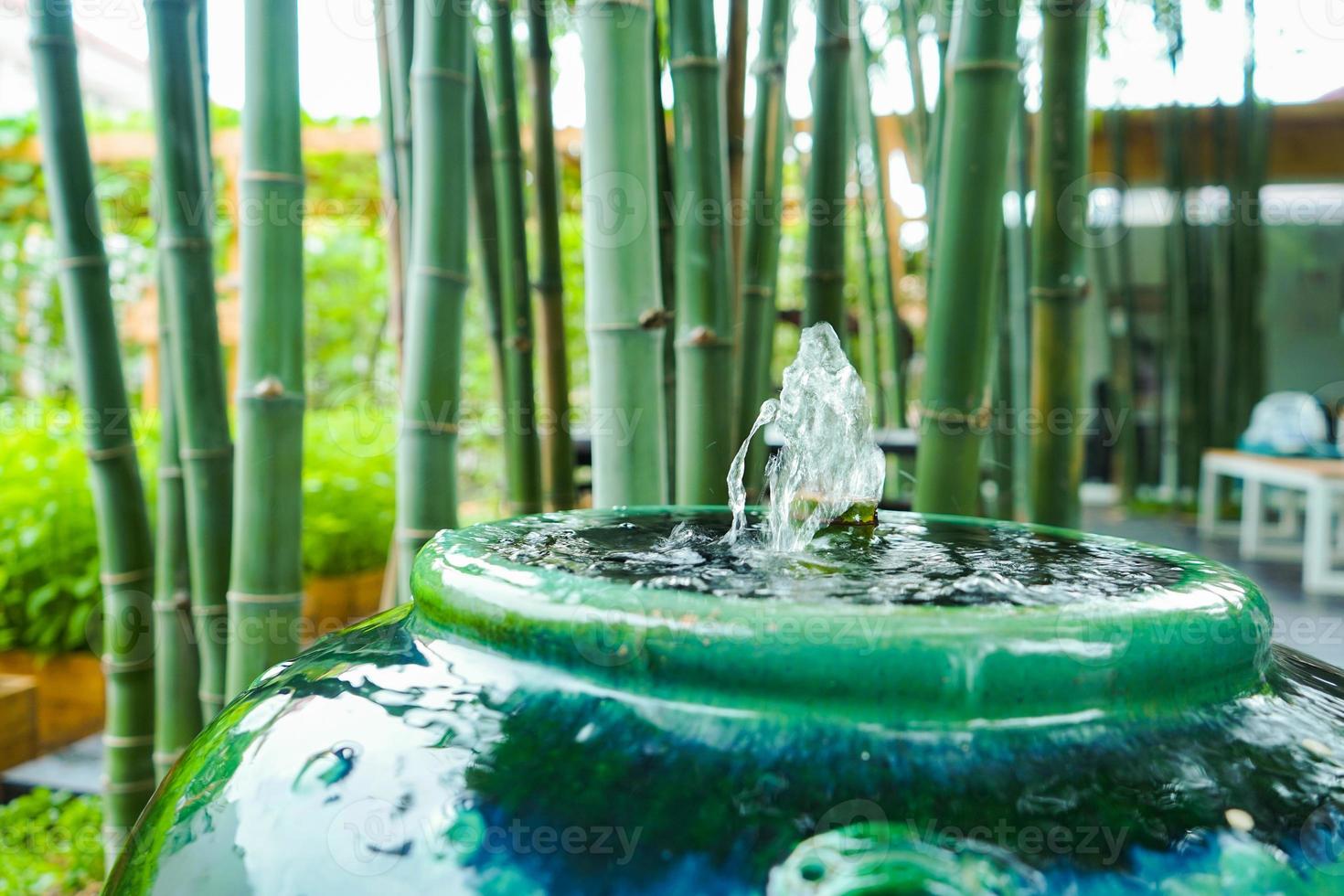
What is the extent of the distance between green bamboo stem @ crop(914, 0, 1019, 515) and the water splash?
178 mm

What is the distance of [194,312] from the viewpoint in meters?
1.24

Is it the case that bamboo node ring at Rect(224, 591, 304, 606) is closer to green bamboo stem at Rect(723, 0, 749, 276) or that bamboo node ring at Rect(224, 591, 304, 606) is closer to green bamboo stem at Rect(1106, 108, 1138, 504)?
green bamboo stem at Rect(723, 0, 749, 276)

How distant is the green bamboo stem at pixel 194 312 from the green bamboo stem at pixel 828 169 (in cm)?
77

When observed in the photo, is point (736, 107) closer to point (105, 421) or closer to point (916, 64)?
point (916, 64)

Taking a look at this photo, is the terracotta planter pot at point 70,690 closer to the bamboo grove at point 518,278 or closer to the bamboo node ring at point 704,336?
the bamboo grove at point 518,278

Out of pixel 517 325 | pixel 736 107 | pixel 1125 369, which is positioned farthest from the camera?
pixel 1125 369

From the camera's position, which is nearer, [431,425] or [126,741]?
[431,425]

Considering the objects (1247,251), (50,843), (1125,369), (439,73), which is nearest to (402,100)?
(439,73)

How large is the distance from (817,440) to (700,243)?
33 cm

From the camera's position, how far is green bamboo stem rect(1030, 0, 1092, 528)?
110 cm

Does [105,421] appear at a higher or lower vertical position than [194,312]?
lower

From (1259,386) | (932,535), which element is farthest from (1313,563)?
(932,535)

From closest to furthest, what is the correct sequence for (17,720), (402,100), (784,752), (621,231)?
(784,752) < (621,231) < (402,100) < (17,720)

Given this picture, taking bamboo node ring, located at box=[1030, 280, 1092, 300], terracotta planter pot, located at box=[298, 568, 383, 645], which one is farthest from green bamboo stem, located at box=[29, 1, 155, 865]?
terracotta planter pot, located at box=[298, 568, 383, 645]
